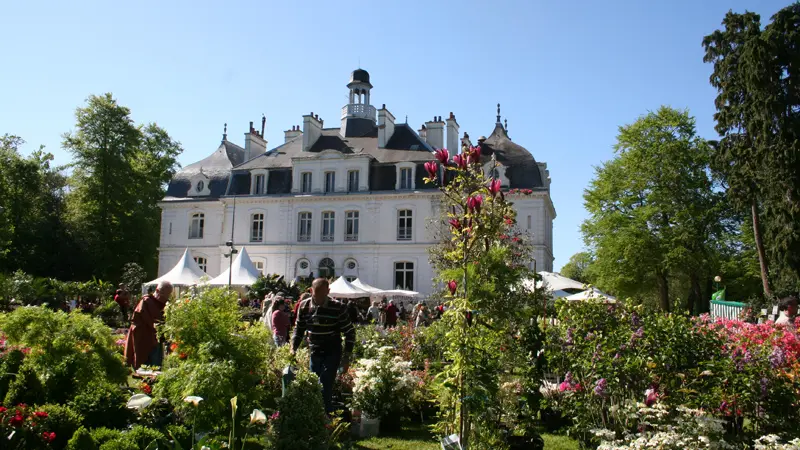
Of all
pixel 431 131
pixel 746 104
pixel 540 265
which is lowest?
pixel 540 265

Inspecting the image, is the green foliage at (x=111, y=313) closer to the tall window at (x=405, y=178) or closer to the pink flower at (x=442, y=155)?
the tall window at (x=405, y=178)

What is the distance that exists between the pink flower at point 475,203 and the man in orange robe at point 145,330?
4931mm

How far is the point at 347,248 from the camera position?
32.4m

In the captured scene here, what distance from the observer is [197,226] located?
1414 inches

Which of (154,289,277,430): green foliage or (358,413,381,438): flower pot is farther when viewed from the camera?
(358,413,381,438): flower pot

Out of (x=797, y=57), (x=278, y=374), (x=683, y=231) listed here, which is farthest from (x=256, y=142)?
(x=278, y=374)

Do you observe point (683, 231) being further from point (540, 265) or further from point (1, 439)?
point (1, 439)

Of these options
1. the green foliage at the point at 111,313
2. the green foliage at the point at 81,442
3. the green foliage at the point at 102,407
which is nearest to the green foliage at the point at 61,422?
the green foliage at the point at 102,407

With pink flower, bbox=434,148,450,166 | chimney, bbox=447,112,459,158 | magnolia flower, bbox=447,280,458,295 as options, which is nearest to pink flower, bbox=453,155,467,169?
pink flower, bbox=434,148,450,166

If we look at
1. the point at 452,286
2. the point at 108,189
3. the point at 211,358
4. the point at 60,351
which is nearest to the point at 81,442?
the point at 211,358

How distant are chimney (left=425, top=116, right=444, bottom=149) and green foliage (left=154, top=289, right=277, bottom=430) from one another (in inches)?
1153

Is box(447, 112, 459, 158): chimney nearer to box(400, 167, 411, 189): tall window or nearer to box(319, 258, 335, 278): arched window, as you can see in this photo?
box(400, 167, 411, 189): tall window

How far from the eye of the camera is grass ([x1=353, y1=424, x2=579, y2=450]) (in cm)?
Result: 641

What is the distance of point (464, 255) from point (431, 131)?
30017mm
